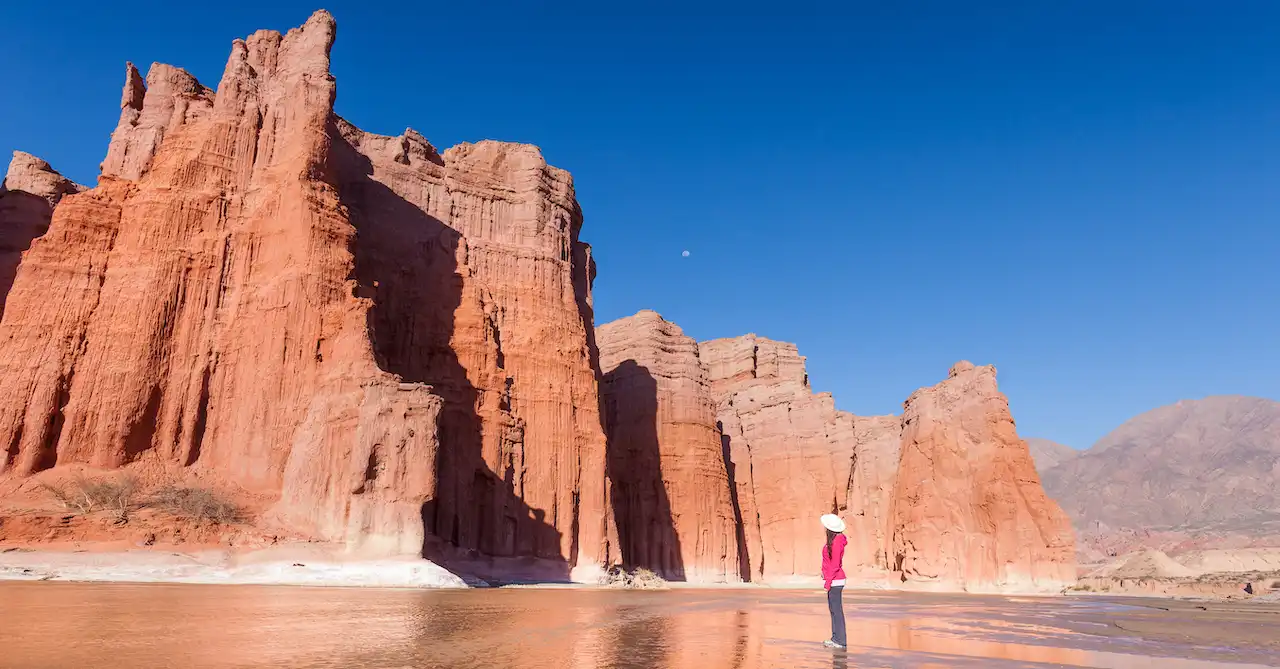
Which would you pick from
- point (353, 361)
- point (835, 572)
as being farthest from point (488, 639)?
point (353, 361)

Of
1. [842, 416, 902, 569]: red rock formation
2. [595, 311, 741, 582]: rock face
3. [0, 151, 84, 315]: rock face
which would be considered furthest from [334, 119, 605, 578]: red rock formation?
[842, 416, 902, 569]: red rock formation

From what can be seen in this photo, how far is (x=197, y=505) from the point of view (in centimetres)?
3045

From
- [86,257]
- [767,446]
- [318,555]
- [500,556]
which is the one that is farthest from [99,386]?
[767,446]

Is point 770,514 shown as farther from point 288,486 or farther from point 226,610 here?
point 226,610

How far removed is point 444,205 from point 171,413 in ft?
76.8

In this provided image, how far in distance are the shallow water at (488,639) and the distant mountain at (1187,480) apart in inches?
4893

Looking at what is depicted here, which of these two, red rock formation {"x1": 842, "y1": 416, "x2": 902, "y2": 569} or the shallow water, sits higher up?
red rock formation {"x1": 842, "y1": 416, "x2": 902, "y2": 569}

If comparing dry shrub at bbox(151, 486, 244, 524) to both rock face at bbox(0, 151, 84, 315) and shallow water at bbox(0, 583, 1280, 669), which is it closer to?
shallow water at bbox(0, 583, 1280, 669)

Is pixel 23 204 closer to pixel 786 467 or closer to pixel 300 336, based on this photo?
pixel 300 336

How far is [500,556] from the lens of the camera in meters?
44.5

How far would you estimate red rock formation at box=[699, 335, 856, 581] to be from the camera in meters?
79.2

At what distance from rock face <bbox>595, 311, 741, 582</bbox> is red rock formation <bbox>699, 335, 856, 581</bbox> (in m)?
7.80

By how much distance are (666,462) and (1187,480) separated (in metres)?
134

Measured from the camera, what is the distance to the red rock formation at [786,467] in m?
79.2
